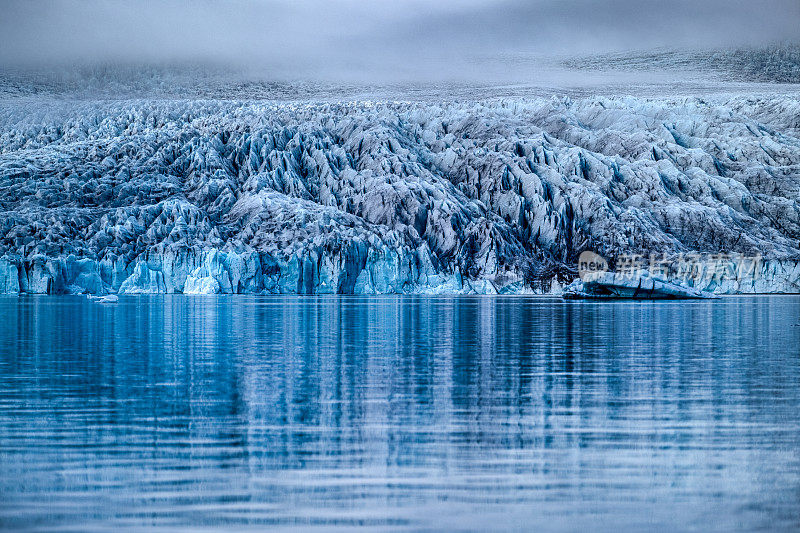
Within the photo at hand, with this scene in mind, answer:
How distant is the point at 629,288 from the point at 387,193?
4010cm

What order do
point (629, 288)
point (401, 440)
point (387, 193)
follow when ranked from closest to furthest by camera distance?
1. point (401, 440)
2. point (629, 288)
3. point (387, 193)

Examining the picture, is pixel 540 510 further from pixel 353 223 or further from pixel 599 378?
pixel 353 223

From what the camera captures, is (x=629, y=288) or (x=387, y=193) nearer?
(x=629, y=288)

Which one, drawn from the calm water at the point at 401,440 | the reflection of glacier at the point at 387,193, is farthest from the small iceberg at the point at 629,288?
the calm water at the point at 401,440

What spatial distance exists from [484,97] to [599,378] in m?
176

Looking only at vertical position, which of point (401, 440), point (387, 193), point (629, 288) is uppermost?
point (387, 193)

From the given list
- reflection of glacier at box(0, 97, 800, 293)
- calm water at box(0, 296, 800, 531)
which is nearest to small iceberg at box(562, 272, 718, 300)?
reflection of glacier at box(0, 97, 800, 293)

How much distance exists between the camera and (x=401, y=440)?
12508 mm

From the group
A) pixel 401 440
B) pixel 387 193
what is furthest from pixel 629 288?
pixel 401 440

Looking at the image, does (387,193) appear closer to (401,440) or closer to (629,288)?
(629,288)

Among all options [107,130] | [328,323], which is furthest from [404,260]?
[107,130]

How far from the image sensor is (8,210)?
115m

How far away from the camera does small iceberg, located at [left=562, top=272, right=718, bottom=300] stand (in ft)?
287

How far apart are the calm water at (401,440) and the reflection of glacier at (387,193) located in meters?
73.7
